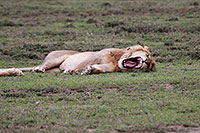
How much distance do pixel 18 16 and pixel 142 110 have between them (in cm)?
1343

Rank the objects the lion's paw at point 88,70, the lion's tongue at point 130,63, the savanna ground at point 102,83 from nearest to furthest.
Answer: the savanna ground at point 102,83 < the lion's paw at point 88,70 < the lion's tongue at point 130,63

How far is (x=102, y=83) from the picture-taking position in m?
7.49

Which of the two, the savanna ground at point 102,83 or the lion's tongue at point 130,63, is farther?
the lion's tongue at point 130,63

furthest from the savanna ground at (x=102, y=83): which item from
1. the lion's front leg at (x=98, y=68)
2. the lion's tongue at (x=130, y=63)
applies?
the lion's tongue at (x=130, y=63)

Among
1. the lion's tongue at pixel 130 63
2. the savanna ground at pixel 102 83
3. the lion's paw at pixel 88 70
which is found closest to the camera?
the savanna ground at pixel 102 83

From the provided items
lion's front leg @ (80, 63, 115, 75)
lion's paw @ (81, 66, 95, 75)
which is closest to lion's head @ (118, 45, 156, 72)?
lion's front leg @ (80, 63, 115, 75)

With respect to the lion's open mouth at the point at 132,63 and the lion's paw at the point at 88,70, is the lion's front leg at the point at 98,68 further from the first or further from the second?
the lion's open mouth at the point at 132,63

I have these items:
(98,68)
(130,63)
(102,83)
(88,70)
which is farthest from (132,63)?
(102,83)

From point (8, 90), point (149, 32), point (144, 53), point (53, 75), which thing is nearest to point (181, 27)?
point (149, 32)

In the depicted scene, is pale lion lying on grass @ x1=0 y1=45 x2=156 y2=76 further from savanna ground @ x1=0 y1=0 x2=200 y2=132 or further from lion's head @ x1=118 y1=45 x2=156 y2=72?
savanna ground @ x1=0 y1=0 x2=200 y2=132

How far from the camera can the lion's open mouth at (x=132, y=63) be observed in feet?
28.1

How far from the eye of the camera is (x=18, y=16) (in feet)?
59.5

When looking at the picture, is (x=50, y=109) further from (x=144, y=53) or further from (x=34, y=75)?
(x=144, y=53)

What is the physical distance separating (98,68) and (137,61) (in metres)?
0.88
